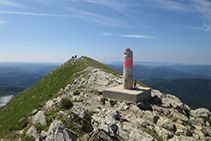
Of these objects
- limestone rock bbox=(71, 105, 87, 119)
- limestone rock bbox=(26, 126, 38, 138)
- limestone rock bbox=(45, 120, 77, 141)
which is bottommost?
limestone rock bbox=(26, 126, 38, 138)

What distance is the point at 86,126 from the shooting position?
1234 cm

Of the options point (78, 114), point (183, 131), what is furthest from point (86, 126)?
point (183, 131)

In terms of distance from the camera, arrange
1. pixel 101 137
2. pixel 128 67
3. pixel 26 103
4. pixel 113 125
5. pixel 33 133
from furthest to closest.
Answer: pixel 26 103
pixel 128 67
pixel 33 133
pixel 113 125
pixel 101 137

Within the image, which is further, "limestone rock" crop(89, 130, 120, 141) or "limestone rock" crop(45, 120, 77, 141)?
"limestone rock" crop(45, 120, 77, 141)

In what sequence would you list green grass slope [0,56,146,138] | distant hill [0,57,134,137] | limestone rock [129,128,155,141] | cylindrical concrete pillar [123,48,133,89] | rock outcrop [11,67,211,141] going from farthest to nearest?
distant hill [0,57,134,137] < cylindrical concrete pillar [123,48,133,89] < green grass slope [0,56,146,138] < rock outcrop [11,67,211,141] < limestone rock [129,128,155,141]

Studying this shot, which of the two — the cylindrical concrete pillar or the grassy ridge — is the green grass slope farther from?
the cylindrical concrete pillar

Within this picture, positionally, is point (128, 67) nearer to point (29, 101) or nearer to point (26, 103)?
point (29, 101)

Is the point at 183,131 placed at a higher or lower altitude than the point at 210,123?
higher

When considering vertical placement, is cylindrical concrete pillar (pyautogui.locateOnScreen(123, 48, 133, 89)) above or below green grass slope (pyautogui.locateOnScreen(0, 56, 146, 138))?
above

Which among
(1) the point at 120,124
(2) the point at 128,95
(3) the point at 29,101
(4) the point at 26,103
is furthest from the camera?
(3) the point at 29,101

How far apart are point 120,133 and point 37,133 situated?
28.8ft

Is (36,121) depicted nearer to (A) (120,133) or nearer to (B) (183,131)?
(A) (120,133)

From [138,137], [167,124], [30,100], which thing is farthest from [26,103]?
[167,124]

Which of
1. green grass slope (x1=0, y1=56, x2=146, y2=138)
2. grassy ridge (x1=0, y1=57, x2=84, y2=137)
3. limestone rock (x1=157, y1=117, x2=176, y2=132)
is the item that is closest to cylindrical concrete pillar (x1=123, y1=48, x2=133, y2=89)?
limestone rock (x1=157, y1=117, x2=176, y2=132)
